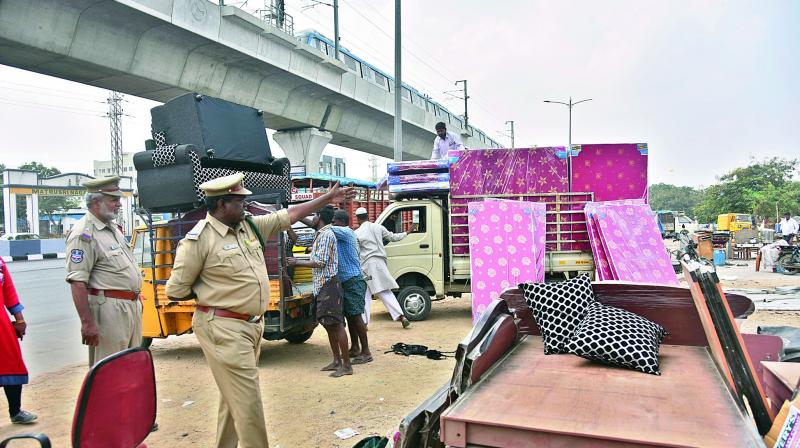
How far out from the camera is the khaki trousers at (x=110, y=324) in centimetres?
434

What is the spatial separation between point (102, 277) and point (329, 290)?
2338 mm

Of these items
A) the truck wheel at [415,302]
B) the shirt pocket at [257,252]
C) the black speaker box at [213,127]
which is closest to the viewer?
the shirt pocket at [257,252]

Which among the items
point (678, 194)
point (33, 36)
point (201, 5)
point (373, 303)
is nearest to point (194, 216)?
point (373, 303)

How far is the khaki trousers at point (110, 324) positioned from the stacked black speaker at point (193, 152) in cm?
151

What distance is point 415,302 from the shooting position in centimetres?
952

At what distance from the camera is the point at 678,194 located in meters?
104

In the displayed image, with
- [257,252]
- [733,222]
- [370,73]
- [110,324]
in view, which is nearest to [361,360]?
[110,324]

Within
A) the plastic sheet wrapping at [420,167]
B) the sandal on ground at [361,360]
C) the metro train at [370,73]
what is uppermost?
the metro train at [370,73]

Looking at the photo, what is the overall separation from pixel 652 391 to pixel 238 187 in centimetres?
255

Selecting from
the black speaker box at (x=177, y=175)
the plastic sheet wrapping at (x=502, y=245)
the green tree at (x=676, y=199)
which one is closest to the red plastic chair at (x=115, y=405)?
the black speaker box at (x=177, y=175)

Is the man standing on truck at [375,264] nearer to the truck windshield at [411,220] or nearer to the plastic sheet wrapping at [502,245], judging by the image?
the truck windshield at [411,220]

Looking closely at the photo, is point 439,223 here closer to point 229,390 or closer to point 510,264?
point 510,264

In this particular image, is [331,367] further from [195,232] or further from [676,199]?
[676,199]

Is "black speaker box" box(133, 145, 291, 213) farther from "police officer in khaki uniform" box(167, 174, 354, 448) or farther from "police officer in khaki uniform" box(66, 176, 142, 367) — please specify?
"police officer in khaki uniform" box(167, 174, 354, 448)
